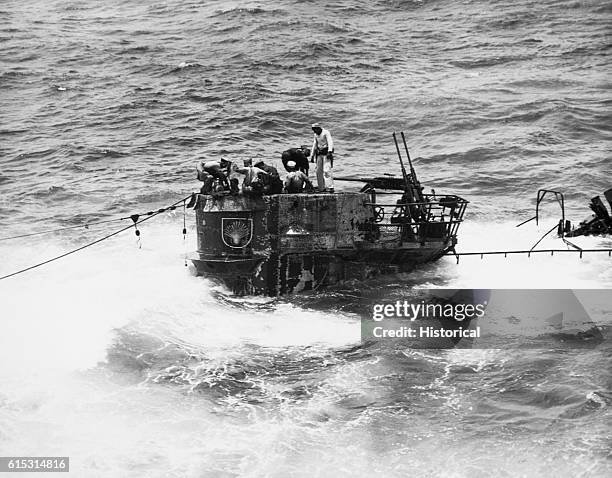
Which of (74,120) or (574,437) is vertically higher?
(74,120)

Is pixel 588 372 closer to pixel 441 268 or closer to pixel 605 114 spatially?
pixel 441 268

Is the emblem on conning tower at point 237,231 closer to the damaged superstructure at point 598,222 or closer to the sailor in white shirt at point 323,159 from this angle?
the sailor in white shirt at point 323,159

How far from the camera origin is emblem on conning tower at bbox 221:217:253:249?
61.4 feet

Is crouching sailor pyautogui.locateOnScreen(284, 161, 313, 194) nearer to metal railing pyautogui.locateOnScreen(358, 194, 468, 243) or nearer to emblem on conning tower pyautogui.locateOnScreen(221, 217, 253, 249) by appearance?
emblem on conning tower pyautogui.locateOnScreen(221, 217, 253, 249)

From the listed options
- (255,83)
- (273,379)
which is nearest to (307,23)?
(255,83)

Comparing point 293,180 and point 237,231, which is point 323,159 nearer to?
point 293,180

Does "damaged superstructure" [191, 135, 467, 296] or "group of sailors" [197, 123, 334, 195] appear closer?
"damaged superstructure" [191, 135, 467, 296]

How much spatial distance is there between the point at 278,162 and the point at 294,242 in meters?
9.55

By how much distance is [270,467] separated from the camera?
12164 millimetres

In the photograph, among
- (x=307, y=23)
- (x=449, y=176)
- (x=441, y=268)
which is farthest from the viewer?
(x=307, y=23)

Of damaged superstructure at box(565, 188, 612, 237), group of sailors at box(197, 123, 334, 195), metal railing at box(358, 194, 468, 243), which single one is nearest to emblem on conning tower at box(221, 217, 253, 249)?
group of sailors at box(197, 123, 334, 195)

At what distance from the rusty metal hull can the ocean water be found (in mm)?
575

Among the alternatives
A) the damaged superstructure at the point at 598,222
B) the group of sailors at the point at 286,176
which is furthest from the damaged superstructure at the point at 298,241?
the damaged superstructure at the point at 598,222

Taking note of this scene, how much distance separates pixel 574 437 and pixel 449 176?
15.6 m
